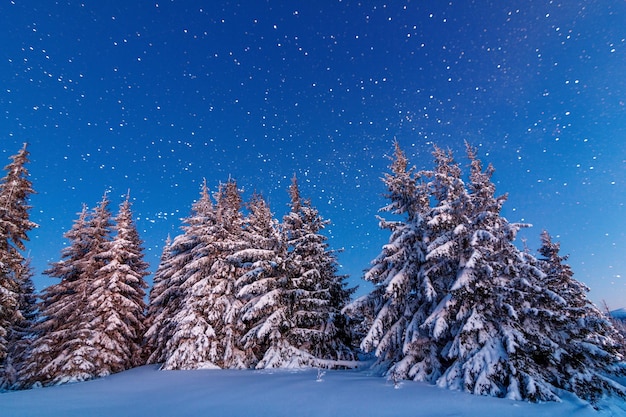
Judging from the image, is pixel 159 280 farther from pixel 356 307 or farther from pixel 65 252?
pixel 356 307

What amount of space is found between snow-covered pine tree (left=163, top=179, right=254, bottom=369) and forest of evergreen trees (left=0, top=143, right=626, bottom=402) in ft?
0.31

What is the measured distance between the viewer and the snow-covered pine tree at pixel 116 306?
66.5ft

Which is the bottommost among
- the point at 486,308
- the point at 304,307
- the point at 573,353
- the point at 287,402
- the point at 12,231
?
the point at 287,402

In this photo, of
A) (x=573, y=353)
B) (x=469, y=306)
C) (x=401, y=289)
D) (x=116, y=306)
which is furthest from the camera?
(x=116, y=306)

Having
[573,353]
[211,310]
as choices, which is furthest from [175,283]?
[573,353]

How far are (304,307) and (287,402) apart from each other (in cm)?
1075

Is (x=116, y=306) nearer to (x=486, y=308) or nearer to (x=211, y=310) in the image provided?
(x=211, y=310)

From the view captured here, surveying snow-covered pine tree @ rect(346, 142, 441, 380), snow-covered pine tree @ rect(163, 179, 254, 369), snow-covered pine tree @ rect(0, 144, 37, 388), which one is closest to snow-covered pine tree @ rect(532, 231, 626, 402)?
snow-covered pine tree @ rect(346, 142, 441, 380)

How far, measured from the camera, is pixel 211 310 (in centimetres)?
2023

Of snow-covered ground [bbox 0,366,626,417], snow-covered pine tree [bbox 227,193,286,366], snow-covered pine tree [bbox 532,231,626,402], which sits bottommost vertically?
snow-covered ground [bbox 0,366,626,417]

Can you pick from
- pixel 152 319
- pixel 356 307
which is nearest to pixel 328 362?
pixel 356 307

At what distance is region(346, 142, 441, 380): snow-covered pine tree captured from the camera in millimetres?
12984

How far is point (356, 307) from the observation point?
15781 mm

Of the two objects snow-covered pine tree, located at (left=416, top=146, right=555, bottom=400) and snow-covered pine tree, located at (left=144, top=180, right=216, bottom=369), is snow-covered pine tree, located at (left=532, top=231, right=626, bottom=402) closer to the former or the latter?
snow-covered pine tree, located at (left=416, top=146, right=555, bottom=400)
